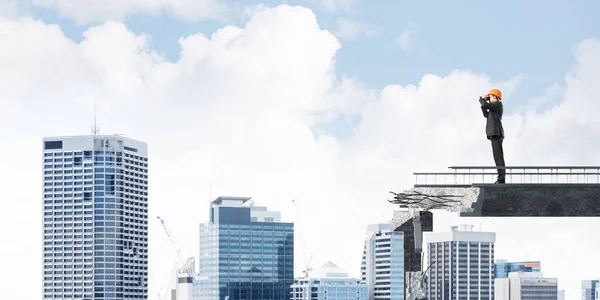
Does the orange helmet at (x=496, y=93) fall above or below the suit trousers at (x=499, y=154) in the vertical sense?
above

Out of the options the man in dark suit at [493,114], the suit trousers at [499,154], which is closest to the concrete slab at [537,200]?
the suit trousers at [499,154]

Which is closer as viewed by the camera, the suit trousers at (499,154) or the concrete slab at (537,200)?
the concrete slab at (537,200)

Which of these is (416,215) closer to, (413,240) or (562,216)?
(413,240)

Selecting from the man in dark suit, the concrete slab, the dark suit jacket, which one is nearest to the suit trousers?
the man in dark suit

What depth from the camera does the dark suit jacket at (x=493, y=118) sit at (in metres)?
24.9

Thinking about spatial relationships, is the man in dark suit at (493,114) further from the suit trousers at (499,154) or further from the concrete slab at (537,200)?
the concrete slab at (537,200)

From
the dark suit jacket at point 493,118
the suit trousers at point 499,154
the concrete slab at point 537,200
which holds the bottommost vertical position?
the concrete slab at point 537,200

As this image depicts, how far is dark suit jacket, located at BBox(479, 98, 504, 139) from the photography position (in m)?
24.9

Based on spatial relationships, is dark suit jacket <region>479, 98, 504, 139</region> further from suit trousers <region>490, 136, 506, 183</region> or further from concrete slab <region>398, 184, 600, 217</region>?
concrete slab <region>398, 184, 600, 217</region>

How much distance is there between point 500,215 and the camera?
992 inches

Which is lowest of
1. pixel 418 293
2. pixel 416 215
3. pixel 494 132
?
pixel 418 293

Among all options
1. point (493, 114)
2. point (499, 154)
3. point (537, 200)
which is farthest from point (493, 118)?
point (537, 200)

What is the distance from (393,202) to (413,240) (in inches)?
56.6

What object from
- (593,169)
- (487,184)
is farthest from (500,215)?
(593,169)
